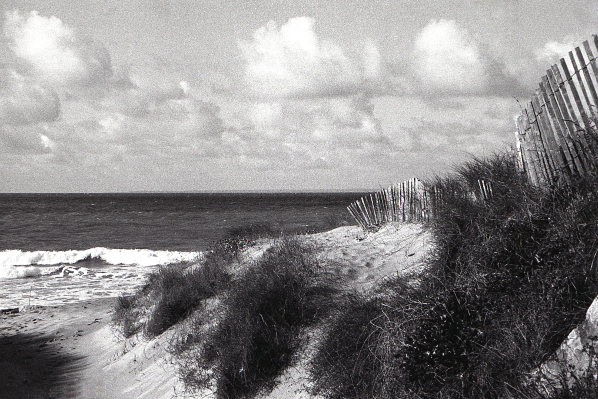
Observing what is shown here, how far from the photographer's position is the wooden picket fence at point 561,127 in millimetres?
5785

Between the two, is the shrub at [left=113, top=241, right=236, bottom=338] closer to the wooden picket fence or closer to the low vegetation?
the low vegetation

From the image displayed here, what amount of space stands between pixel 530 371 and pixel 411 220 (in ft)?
22.1

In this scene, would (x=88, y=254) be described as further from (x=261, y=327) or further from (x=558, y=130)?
(x=558, y=130)

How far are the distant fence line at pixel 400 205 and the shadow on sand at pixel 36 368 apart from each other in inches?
273

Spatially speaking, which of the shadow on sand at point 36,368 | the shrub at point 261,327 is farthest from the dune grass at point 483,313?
the shadow on sand at point 36,368

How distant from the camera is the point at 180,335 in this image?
8594mm

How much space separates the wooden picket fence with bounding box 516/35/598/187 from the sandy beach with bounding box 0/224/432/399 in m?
1.93

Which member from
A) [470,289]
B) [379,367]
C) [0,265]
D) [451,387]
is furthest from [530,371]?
[0,265]

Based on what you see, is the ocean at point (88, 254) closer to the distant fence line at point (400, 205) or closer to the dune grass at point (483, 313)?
the distant fence line at point (400, 205)

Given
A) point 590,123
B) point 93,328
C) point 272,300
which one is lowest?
point 93,328

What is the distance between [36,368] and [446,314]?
27.1ft

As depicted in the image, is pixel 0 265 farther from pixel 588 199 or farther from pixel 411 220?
pixel 588 199

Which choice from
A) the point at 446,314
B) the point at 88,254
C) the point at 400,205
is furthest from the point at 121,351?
the point at 88,254

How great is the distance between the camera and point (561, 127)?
20.5ft
